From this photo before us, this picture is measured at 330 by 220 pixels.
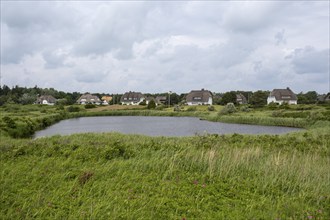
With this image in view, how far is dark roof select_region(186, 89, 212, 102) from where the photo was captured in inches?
4218

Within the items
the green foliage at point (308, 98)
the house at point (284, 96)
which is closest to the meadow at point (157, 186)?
the green foliage at point (308, 98)

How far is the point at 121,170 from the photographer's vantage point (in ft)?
29.7

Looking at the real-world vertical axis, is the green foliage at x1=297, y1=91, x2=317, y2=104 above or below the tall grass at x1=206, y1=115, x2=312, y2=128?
above

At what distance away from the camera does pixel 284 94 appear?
335 feet

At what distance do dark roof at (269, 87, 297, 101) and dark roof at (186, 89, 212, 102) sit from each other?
25.1 meters

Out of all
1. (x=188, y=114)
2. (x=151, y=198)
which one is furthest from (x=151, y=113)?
(x=151, y=198)

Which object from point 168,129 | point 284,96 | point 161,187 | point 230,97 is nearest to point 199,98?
point 230,97

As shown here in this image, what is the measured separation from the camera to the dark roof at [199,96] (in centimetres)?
10712

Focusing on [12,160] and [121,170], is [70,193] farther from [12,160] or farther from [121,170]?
[12,160]

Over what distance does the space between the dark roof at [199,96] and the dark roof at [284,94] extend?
25.1m

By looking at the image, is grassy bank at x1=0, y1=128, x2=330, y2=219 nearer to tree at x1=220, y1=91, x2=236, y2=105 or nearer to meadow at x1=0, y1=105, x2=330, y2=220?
meadow at x1=0, y1=105, x2=330, y2=220

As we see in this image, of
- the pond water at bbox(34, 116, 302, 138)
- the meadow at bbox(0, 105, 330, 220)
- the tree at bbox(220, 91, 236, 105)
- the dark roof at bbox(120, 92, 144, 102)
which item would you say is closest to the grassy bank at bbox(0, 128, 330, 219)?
the meadow at bbox(0, 105, 330, 220)

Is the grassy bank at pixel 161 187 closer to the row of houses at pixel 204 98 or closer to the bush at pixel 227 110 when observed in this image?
the bush at pixel 227 110

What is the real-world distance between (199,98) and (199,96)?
0.85 metres
